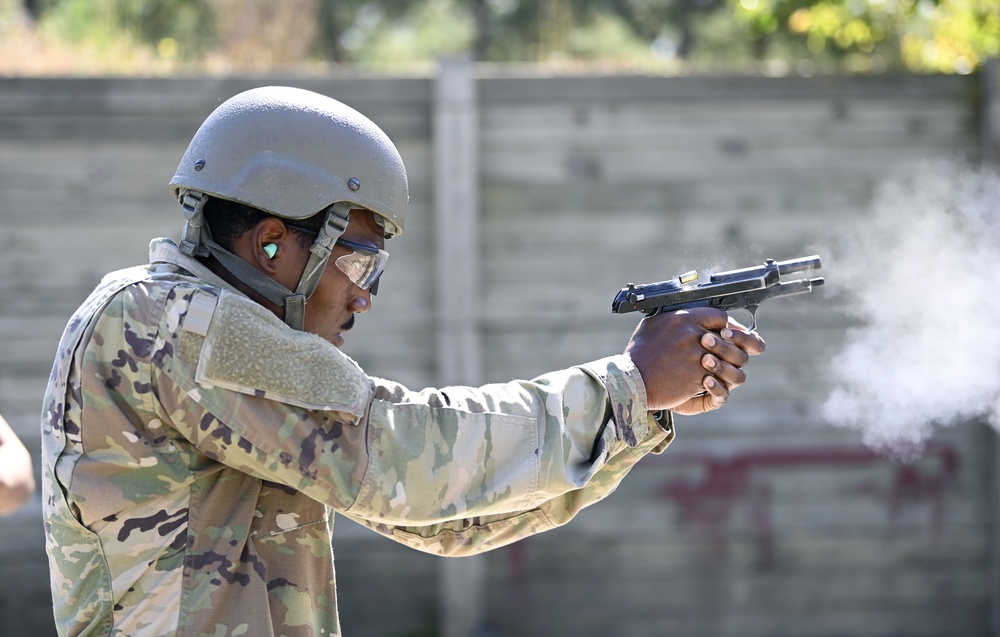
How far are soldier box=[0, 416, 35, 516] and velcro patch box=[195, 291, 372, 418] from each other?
1393 mm

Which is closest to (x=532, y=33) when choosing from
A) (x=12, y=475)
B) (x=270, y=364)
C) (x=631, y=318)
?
(x=631, y=318)

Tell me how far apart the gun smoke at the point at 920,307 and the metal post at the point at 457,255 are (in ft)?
5.60

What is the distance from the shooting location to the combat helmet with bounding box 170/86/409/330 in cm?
209

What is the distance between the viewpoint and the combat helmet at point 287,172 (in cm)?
209

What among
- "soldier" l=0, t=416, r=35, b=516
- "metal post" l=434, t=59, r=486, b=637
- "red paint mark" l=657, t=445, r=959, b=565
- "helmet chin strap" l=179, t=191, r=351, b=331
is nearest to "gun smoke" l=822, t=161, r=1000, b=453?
"red paint mark" l=657, t=445, r=959, b=565

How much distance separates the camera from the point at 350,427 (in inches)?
74.0

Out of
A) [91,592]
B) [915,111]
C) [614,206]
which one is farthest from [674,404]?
[915,111]

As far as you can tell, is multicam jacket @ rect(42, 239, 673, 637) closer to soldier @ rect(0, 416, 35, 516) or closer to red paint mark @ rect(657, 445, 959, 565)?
soldier @ rect(0, 416, 35, 516)

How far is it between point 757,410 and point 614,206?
120cm

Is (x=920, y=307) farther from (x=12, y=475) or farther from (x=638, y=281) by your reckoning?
(x=12, y=475)

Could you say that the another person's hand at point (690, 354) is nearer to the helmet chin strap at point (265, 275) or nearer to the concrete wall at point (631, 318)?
the helmet chin strap at point (265, 275)

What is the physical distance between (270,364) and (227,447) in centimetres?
17

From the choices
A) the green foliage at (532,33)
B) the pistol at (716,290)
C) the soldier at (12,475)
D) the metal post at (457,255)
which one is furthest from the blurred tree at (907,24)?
the soldier at (12,475)

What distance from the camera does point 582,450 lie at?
2031mm
